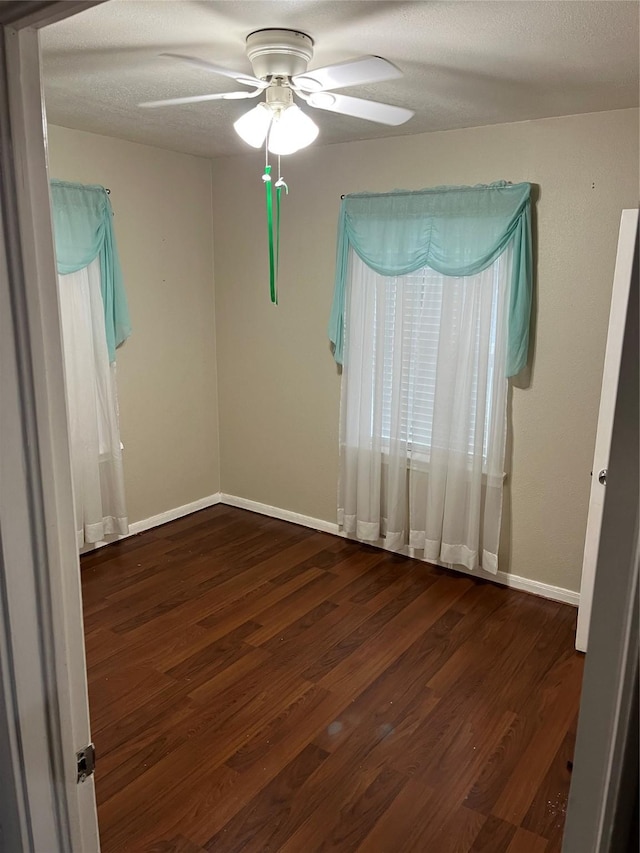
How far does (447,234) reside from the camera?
3572mm

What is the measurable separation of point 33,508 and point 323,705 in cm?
201

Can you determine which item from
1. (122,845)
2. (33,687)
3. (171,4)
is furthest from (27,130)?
(122,845)

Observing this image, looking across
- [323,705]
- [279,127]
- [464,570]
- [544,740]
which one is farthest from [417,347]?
[544,740]

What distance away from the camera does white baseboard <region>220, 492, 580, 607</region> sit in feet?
11.8

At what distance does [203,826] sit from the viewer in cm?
213

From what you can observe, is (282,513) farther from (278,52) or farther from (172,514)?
(278,52)

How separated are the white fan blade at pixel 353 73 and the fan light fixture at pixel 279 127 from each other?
0.40 feet

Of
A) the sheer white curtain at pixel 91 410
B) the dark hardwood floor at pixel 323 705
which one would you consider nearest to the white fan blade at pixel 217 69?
the sheer white curtain at pixel 91 410

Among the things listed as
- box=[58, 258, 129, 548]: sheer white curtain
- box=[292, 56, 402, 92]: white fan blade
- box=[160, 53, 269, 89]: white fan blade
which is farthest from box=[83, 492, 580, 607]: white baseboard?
box=[160, 53, 269, 89]: white fan blade

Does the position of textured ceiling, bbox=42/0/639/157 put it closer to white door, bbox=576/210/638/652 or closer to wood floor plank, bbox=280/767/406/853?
white door, bbox=576/210/638/652

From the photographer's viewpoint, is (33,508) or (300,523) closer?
(33,508)

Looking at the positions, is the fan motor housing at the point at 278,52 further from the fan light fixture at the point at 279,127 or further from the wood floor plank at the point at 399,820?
the wood floor plank at the point at 399,820

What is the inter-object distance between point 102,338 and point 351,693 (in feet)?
8.04

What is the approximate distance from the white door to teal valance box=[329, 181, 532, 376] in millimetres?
552
